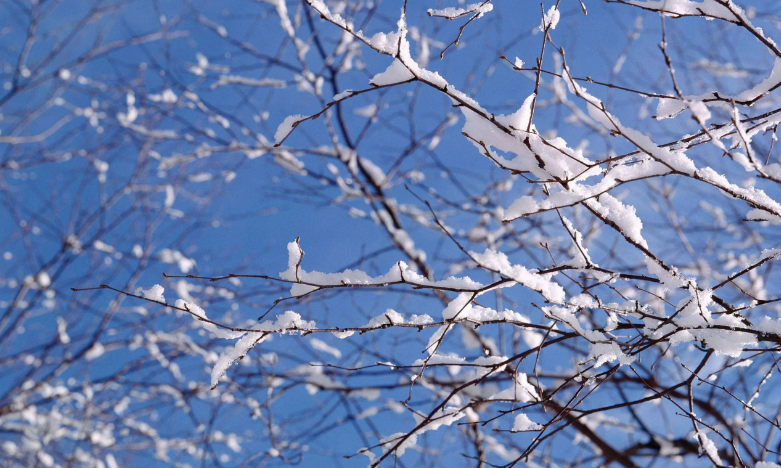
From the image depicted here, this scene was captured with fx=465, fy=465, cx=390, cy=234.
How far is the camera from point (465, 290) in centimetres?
108

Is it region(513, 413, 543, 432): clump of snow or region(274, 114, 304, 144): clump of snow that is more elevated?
region(274, 114, 304, 144): clump of snow

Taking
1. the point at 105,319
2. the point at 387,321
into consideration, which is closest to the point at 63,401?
the point at 105,319

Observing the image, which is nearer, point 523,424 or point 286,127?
point 286,127

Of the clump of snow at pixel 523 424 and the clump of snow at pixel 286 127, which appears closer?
the clump of snow at pixel 286 127

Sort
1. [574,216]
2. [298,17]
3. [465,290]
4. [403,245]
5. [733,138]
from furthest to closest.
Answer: [574,216] < [298,17] < [403,245] < [733,138] < [465,290]

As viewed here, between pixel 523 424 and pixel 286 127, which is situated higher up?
pixel 286 127

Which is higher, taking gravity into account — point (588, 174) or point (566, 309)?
point (588, 174)

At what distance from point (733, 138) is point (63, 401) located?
5.62m

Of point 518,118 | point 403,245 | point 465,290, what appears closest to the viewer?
point 518,118

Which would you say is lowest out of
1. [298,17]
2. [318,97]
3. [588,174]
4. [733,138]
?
[588,174]

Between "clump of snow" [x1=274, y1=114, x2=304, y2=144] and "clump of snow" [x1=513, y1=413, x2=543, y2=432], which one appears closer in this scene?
"clump of snow" [x1=274, y1=114, x2=304, y2=144]

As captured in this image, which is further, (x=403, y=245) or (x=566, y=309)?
(x=403, y=245)

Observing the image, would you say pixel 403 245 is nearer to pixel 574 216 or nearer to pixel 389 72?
pixel 574 216

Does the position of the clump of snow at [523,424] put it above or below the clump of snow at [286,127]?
below
